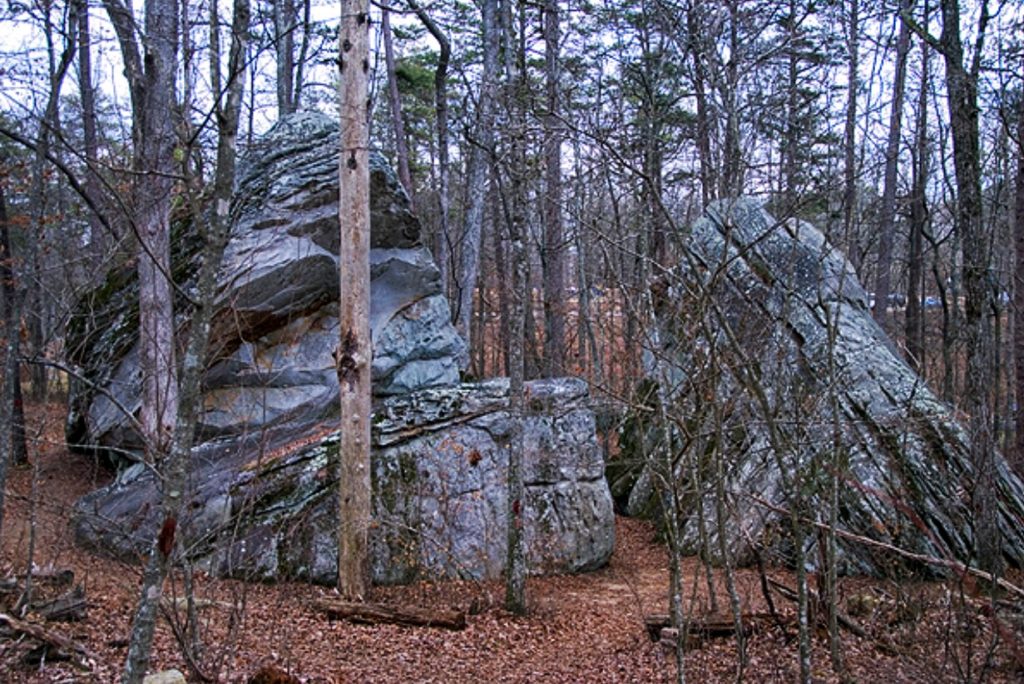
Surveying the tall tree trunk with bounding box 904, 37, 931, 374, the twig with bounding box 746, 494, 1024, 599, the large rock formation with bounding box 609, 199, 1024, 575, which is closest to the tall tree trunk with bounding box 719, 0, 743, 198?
the large rock formation with bounding box 609, 199, 1024, 575

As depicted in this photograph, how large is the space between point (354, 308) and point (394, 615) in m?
2.55

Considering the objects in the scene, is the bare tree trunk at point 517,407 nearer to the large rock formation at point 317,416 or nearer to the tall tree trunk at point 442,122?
the large rock formation at point 317,416

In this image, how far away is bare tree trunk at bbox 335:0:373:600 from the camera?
7.06 m

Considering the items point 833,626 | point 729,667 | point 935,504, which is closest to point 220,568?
point 729,667

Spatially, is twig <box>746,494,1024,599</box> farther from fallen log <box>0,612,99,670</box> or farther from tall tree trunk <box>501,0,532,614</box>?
fallen log <box>0,612,99,670</box>

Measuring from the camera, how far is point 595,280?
10820mm

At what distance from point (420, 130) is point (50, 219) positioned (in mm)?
12390

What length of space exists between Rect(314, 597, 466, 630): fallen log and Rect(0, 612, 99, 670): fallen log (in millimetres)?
2065

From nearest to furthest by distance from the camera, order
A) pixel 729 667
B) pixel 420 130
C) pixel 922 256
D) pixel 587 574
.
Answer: pixel 729 667
pixel 587 574
pixel 922 256
pixel 420 130

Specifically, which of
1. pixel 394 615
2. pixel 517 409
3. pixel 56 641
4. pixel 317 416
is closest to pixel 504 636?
pixel 394 615

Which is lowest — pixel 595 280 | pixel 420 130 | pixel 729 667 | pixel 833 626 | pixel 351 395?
pixel 729 667

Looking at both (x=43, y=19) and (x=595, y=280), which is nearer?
(x=43, y=19)

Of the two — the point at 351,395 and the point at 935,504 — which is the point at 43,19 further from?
the point at 935,504

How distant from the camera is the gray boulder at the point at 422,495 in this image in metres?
7.98
